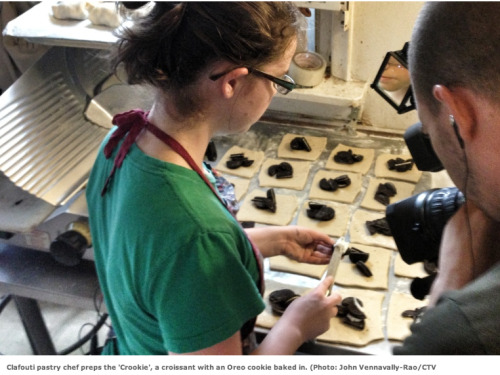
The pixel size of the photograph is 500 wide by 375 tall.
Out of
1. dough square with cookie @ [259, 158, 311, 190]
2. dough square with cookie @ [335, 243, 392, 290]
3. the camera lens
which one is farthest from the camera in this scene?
dough square with cookie @ [259, 158, 311, 190]

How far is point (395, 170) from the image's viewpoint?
66.5 inches

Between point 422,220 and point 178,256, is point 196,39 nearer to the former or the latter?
point 178,256

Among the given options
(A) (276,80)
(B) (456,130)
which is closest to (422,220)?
(B) (456,130)

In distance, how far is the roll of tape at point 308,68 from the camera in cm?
177

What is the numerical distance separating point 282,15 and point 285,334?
0.60m

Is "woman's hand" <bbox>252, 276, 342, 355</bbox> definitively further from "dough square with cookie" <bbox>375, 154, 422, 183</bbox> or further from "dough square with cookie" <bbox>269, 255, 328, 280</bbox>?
"dough square with cookie" <bbox>375, 154, 422, 183</bbox>

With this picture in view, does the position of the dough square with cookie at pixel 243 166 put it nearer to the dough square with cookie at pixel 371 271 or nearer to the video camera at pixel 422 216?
the dough square with cookie at pixel 371 271

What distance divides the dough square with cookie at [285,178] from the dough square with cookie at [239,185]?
0.05 m

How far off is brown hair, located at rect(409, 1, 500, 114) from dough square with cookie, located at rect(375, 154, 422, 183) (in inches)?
34.5

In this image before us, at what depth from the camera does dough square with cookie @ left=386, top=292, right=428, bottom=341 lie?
124cm

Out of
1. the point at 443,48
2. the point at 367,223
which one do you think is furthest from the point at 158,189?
the point at 367,223

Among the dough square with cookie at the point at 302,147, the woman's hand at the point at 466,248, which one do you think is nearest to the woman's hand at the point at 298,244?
the woman's hand at the point at 466,248

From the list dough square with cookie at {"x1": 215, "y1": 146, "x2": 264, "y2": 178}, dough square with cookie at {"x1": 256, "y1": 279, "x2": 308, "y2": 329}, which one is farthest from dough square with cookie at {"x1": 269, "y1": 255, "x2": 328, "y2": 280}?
dough square with cookie at {"x1": 215, "y1": 146, "x2": 264, "y2": 178}
